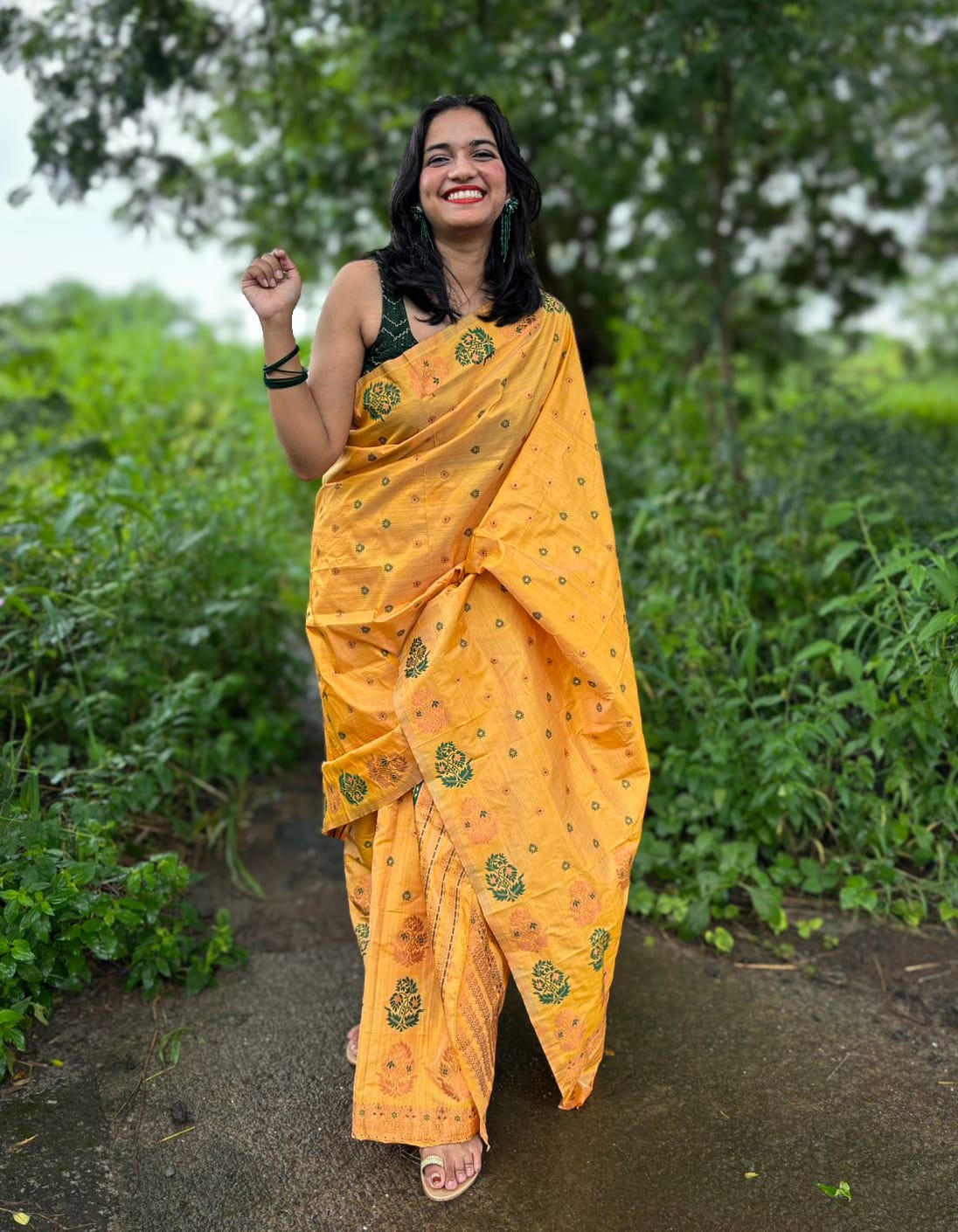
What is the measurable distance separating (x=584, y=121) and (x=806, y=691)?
4042mm

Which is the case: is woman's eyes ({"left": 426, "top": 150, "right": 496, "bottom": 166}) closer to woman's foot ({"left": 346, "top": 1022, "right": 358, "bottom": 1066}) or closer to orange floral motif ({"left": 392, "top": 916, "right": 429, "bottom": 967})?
orange floral motif ({"left": 392, "top": 916, "right": 429, "bottom": 967})

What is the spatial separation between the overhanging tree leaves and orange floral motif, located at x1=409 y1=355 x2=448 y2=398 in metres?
2.39

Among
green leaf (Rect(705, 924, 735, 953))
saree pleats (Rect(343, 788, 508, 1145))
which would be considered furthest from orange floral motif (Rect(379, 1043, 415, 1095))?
green leaf (Rect(705, 924, 735, 953))

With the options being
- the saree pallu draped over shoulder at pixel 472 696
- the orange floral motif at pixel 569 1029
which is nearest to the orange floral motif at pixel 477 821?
the saree pallu draped over shoulder at pixel 472 696

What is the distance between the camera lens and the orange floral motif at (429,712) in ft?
7.41

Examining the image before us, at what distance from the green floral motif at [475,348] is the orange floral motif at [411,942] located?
1159 millimetres

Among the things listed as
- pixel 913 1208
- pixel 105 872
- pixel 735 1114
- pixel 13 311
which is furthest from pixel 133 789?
pixel 13 311

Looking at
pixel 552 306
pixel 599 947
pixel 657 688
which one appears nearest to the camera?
pixel 599 947

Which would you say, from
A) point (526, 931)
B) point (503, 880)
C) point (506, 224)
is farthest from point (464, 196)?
point (526, 931)

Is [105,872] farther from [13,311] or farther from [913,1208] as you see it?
[13,311]

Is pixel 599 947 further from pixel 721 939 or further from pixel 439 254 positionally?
pixel 439 254

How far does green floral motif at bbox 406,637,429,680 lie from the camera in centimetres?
227

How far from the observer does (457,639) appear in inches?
90.5

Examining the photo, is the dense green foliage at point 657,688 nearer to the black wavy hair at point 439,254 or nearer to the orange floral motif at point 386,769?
the orange floral motif at point 386,769
